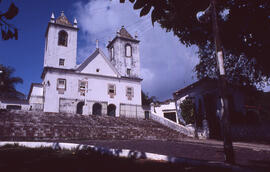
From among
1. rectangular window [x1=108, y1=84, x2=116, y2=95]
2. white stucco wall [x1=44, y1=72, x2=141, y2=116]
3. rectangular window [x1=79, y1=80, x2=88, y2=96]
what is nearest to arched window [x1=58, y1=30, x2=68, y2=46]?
white stucco wall [x1=44, y1=72, x2=141, y2=116]

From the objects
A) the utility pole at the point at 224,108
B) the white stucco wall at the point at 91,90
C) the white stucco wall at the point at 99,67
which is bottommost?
the utility pole at the point at 224,108

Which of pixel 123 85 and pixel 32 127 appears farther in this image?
pixel 123 85

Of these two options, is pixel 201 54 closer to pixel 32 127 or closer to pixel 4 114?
pixel 32 127

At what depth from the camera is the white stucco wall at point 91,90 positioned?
82.1 ft

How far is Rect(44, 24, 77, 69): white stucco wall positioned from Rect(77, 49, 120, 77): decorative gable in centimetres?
169

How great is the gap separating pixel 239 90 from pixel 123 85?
1599cm

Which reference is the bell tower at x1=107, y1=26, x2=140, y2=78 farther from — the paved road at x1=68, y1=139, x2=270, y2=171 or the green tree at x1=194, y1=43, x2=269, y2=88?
the paved road at x1=68, y1=139, x2=270, y2=171

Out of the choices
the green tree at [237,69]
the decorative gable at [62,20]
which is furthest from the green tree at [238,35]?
the decorative gable at [62,20]

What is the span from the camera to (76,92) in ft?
87.9

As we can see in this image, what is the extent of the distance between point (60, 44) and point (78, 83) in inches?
257

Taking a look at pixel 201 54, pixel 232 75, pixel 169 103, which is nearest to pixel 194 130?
pixel 232 75

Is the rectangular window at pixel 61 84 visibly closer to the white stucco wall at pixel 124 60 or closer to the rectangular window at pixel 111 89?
the rectangular window at pixel 111 89

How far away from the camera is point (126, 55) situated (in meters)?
33.8

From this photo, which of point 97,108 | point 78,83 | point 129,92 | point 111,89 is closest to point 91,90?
point 78,83
